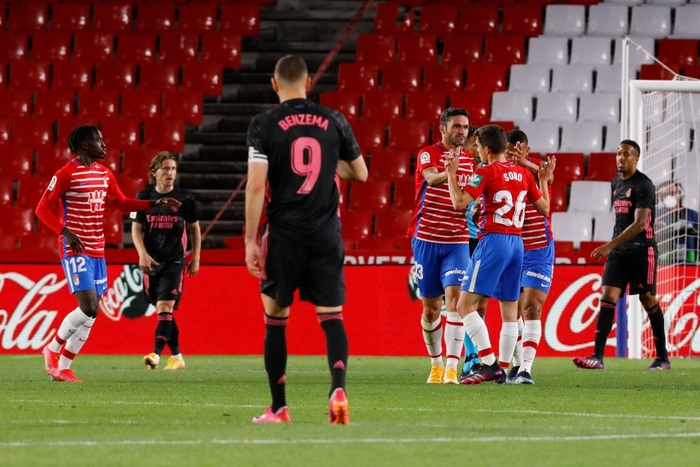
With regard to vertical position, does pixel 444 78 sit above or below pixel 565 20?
below

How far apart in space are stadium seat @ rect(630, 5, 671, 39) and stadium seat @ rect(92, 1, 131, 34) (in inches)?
336

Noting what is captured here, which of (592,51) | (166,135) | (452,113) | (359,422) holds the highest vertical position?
(592,51)

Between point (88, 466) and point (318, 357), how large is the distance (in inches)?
395

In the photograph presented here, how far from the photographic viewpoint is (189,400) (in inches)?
305

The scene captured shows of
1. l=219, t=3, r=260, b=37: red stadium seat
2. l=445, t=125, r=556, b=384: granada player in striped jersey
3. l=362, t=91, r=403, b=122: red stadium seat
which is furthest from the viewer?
l=219, t=3, r=260, b=37: red stadium seat

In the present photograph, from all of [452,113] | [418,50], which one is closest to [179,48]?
[418,50]

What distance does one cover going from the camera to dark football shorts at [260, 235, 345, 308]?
6.01 m

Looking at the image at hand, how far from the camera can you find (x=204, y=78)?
788 inches

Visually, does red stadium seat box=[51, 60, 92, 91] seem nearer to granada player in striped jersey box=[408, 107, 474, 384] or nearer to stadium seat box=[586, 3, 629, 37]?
stadium seat box=[586, 3, 629, 37]

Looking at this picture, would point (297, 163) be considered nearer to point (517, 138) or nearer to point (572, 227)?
point (517, 138)

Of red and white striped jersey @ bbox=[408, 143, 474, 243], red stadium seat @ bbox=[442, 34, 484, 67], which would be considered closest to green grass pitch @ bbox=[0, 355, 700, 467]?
red and white striped jersey @ bbox=[408, 143, 474, 243]

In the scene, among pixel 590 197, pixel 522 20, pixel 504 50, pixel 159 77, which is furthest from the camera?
pixel 522 20

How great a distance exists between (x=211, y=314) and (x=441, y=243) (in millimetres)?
6054

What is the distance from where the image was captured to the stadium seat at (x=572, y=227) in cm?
1683
